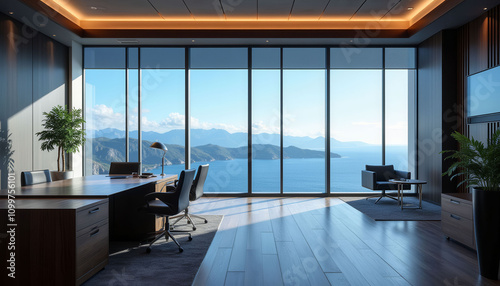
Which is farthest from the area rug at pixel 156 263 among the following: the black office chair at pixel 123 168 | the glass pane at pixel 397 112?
the glass pane at pixel 397 112

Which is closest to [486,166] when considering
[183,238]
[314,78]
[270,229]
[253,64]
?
[270,229]

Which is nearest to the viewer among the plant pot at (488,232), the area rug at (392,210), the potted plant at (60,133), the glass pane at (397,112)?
the plant pot at (488,232)

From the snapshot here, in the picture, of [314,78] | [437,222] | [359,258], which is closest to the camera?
[359,258]

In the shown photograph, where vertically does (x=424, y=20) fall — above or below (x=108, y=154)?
above

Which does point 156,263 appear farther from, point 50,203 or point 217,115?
point 217,115

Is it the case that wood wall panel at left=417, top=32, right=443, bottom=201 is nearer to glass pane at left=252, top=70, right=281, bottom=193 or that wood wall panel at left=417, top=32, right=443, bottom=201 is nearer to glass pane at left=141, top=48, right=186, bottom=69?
glass pane at left=141, top=48, right=186, bottom=69

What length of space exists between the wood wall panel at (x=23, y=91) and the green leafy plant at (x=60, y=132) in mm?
190

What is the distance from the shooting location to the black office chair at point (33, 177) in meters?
3.90

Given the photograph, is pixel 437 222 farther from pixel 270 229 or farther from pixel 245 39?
pixel 245 39

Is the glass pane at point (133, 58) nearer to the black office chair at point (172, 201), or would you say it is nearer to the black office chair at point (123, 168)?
the black office chair at point (123, 168)

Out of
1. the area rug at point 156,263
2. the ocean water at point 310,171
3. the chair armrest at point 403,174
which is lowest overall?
the ocean water at point 310,171

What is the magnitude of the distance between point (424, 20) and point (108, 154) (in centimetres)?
710

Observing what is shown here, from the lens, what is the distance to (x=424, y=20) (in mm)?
→ 6043

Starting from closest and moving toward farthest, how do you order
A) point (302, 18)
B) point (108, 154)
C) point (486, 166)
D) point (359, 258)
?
point (486, 166) < point (359, 258) < point (302, 18) < point (108, 154)
